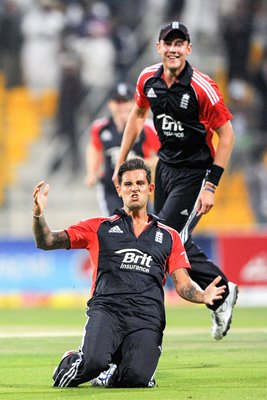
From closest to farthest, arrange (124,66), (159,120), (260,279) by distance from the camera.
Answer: (159,120) → (260,279) → (124,66)

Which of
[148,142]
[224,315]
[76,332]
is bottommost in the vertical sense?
[76,332]

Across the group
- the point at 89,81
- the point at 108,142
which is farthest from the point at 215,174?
the point at 89,81

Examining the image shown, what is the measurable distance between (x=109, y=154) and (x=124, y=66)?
860 cm

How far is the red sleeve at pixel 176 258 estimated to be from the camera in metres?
7.08

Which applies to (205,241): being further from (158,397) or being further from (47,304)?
(158,397)

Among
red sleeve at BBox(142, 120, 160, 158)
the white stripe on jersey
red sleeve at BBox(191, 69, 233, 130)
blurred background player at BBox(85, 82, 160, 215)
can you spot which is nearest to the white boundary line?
blurred background player at BBox(85, 82, 160, 215)

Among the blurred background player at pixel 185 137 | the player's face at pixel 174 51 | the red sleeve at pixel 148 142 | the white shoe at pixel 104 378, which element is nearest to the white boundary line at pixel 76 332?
the red sleeve at pixel 148 142

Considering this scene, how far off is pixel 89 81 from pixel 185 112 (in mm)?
13045

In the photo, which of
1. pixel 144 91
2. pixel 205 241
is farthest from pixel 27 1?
pixel 144 91

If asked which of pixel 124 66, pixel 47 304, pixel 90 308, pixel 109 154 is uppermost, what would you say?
pixel 124 66

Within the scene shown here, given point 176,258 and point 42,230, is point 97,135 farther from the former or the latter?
point 42,230

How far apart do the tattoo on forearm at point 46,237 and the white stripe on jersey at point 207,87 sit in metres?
2.18

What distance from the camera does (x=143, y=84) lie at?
888 centimetres

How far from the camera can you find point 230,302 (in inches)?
358
